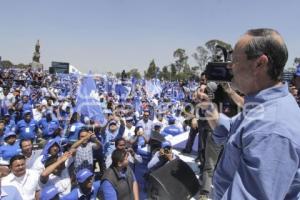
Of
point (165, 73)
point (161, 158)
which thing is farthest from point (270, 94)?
point (165, 73)

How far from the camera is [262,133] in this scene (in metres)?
1.03

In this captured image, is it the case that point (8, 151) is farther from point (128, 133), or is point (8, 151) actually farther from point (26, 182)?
point (128, 133)

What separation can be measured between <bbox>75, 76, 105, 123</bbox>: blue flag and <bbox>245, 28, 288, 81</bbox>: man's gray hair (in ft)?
24.4

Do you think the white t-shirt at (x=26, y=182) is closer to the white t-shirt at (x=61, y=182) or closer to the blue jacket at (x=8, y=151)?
the white t-shirt at (x=61, y=182)

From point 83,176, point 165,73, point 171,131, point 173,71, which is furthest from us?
point 173,71

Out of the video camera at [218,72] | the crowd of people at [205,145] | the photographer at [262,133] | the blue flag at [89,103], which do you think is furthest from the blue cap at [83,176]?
the blue flag at [89,103]

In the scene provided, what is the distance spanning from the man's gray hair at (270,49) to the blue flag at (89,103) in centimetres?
743

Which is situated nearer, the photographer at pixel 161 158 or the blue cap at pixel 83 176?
the blue cap at pixel 83 176

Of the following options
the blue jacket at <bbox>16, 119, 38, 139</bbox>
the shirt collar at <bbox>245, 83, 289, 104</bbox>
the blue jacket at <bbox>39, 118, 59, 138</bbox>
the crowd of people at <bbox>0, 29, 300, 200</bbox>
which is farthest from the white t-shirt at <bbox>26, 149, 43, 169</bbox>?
the shirt collar at <bbox>245, 83, 289, 104</bbox>

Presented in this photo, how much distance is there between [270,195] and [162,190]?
182 centimetres

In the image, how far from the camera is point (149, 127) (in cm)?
834

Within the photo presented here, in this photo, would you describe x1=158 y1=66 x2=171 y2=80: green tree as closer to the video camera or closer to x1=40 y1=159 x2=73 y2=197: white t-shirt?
x1=40 y1=159 x2=73 y2=197: white t-shirt

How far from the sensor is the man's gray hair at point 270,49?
3.76ft

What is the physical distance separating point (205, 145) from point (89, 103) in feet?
15.3
